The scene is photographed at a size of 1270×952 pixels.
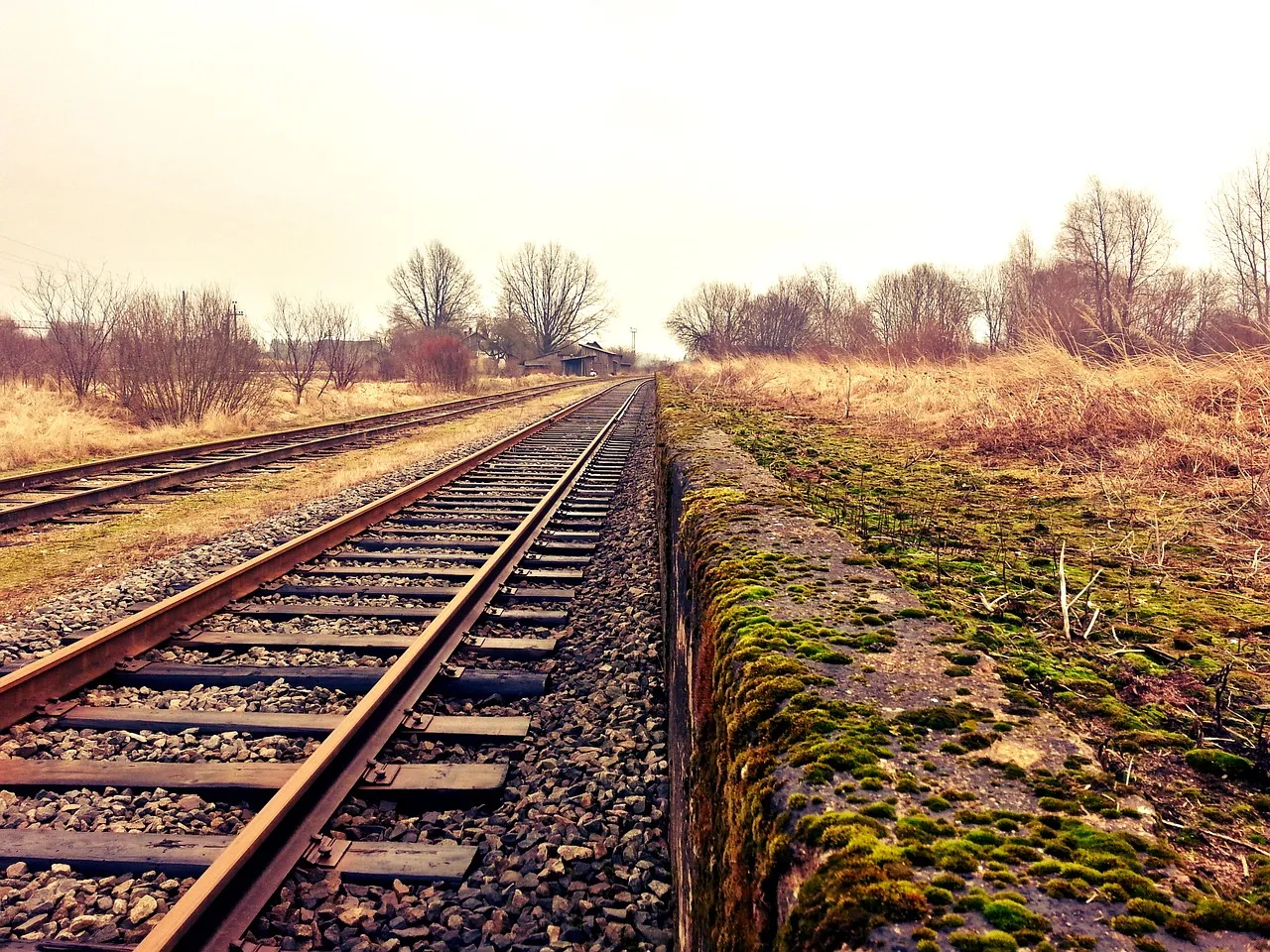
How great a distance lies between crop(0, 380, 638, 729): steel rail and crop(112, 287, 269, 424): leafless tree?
1302cm

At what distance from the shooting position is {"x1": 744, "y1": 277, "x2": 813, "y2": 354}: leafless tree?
5362cm

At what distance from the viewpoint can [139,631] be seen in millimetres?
3986

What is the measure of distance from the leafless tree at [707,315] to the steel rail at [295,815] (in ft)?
187

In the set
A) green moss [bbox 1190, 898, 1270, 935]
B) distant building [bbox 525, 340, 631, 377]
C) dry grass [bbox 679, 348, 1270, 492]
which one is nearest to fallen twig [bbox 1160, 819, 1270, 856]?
green moss [bbox 1190, 898, 1270, 935]

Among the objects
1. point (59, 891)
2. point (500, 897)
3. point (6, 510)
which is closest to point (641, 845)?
point (500, 897)

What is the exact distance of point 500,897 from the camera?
2240 millimetres

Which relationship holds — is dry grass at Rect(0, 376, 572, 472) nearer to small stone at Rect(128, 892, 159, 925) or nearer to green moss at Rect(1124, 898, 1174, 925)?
small stone at Rect(128, 892, 159, 925)

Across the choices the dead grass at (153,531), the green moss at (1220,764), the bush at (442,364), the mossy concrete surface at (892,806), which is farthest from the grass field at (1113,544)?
the bush at (442,364)

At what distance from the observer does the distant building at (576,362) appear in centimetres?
8181

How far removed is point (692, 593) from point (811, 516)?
0.99 metres

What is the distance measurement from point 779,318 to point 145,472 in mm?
49653

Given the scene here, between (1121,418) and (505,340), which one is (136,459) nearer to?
(1121,418)

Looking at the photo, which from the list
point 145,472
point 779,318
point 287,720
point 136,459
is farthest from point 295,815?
point 779,318

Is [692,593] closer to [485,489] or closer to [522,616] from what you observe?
[522,616]
